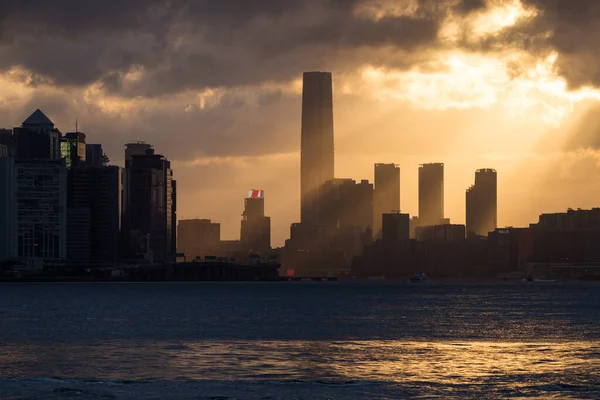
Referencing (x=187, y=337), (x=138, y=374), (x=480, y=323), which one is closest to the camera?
(x=138, y=374)

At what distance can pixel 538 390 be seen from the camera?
82.9 meters

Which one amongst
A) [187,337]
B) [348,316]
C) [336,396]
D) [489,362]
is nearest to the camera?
[336,396]

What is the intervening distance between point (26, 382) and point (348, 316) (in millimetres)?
104741

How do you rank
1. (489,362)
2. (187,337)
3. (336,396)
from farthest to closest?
(187,337)
(489,362)
(336,396)

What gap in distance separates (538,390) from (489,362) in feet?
63.0

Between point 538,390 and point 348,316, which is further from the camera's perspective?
point 348,316

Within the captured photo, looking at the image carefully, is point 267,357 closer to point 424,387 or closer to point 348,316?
point 424,387

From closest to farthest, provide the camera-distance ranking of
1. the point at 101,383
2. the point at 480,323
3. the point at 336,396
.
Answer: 1. the point at 336,396
2. the point at 101,383
3. the point at 480,323

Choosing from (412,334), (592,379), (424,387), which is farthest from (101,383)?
(412,334)

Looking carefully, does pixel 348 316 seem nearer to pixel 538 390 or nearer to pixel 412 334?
pixel 412 334

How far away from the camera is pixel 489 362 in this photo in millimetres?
102062

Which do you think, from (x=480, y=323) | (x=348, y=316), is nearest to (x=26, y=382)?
(x=480, y=323)

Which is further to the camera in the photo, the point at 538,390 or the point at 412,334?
the point at 412,334

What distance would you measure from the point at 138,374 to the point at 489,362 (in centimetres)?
3187
